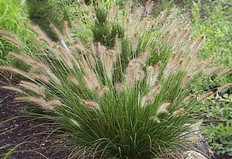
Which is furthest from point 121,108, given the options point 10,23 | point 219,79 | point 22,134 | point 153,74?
point 219,79

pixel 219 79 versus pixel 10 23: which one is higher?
pixel 10 23

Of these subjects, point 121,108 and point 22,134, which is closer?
point 121,108

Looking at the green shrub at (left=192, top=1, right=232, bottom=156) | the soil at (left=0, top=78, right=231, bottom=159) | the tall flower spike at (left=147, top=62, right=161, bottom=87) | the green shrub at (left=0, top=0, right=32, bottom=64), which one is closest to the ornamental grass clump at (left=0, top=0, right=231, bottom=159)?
the tall flower spike at (left=147, top=62, right=161, bottom=87)

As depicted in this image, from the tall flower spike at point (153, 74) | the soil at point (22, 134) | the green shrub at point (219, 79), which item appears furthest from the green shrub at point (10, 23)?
the green shrub at point (219, 79)

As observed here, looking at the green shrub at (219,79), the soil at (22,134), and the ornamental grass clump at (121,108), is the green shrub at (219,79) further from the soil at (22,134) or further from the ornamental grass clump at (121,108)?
the ornamental grass clump at (121,108)

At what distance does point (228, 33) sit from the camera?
6.23 m

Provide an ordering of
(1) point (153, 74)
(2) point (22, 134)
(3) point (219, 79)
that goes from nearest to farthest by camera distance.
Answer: (1) point (153, 74) < (2) point (22, 134) < (3) point (219, 79)

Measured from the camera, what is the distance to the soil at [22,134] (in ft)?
10.6

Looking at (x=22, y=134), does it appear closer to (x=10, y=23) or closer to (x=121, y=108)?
(x=121, y=108)

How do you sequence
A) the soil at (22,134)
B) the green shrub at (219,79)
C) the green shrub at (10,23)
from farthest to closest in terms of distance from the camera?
the green shrub at (10,23) → the green shrub at (219,79) → the soil at (22,134)

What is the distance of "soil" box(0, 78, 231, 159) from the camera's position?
323cm

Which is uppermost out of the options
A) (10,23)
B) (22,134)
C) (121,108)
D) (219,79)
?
(10,23)

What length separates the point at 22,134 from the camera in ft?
11.4

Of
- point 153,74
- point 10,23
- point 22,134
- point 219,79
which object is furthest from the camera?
point 219,79
